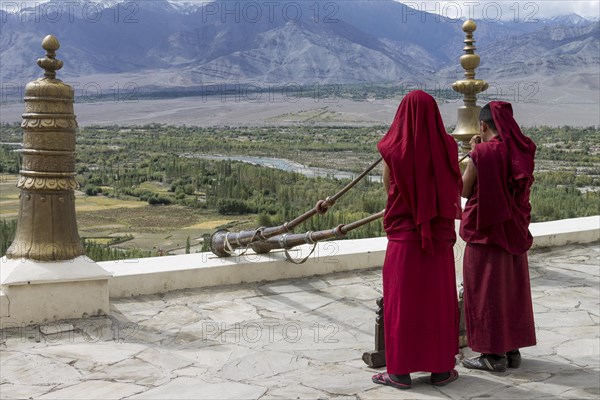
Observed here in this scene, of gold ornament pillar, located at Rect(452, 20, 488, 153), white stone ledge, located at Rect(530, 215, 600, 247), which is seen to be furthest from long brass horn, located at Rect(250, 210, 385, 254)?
white stone ledge, located at Rect(530, 215, 600, 247)

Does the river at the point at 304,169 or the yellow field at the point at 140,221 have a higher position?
the river at the point at 304,169

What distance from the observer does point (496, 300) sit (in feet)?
13.9

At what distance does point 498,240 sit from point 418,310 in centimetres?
60

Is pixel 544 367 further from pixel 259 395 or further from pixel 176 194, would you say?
pixel 176 194

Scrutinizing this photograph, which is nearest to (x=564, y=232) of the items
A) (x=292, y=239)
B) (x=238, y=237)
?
(x=292, y=239)

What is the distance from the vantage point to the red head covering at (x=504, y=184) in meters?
4.07

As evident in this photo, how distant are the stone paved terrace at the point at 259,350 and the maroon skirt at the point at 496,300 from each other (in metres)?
0.16

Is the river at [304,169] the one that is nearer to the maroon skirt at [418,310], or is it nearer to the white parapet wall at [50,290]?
the white parapet wall at [50,290]

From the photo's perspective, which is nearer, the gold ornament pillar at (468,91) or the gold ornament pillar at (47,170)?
the gold ornament pillar at (47,170)

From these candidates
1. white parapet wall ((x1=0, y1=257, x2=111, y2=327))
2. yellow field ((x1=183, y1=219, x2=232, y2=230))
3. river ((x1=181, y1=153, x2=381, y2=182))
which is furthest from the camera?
river ((x1=181, y1=153, x2=381, y2=182))

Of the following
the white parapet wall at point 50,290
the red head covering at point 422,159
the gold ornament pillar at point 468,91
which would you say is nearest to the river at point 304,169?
the gold ornament pillar at point 468,91

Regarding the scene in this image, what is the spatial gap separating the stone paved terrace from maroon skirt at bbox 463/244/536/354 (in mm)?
164

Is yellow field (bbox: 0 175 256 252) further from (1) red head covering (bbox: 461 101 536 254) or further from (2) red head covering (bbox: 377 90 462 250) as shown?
(2) red head covering (bbox: 377 90 462 250)

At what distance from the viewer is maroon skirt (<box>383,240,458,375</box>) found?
12.7ft
